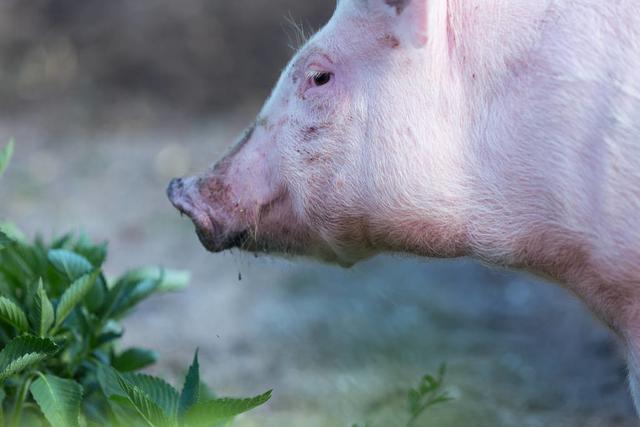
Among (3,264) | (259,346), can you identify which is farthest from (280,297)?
(3,264)

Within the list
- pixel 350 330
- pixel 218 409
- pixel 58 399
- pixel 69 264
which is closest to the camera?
pixel 218 409

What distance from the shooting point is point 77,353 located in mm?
3264

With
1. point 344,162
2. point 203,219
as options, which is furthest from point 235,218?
point 344,162

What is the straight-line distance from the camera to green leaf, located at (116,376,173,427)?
2.61m

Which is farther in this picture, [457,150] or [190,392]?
[457,150]

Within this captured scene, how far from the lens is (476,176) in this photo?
285 centimetres

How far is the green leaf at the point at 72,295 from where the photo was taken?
3014 millimetres

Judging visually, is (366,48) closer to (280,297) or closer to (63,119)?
(280,297)

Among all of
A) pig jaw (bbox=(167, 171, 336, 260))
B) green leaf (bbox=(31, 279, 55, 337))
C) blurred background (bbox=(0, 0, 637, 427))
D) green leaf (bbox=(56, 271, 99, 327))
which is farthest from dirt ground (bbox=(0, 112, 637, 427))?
green leaf (bbox=(31, 279, 55, 337))

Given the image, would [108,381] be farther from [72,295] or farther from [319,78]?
[319,78]

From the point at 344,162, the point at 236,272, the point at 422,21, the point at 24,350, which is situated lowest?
the point at 236,272

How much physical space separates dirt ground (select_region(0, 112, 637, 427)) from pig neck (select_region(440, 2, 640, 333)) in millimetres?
712

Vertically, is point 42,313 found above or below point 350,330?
above

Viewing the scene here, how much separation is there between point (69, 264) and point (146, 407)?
0.77m
